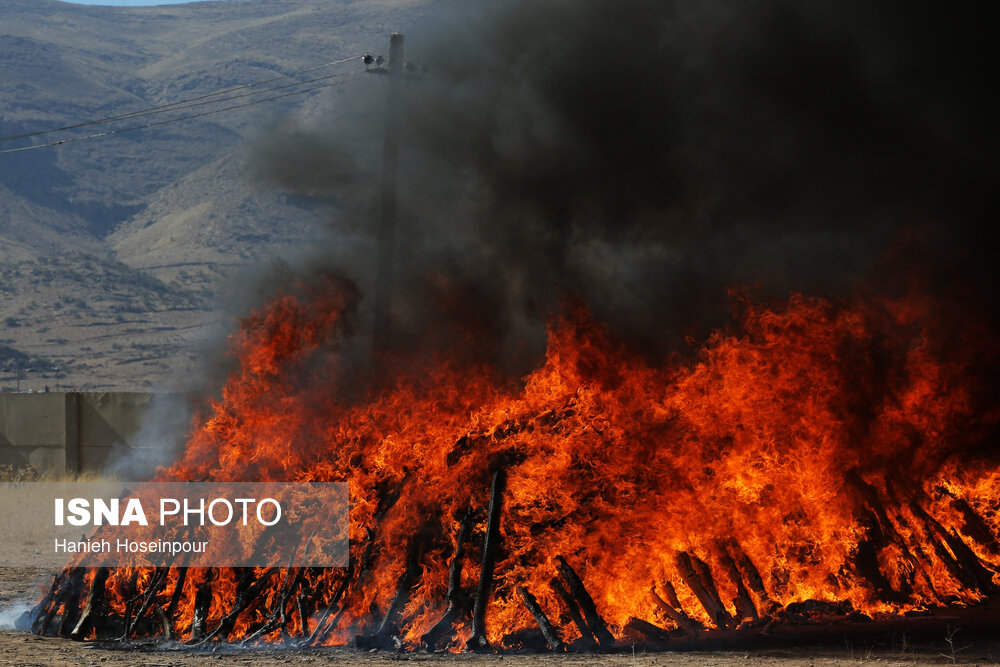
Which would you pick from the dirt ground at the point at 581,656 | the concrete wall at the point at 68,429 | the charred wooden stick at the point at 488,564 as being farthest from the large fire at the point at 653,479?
the concrete wall at the point at 68,429

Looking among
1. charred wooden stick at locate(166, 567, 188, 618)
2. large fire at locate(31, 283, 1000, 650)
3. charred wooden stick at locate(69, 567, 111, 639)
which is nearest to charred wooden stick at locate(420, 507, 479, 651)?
large fire at locate(31, 283, 1000, 650)

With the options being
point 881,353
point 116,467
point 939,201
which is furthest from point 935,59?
point 116,467

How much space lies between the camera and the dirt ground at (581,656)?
9875mm

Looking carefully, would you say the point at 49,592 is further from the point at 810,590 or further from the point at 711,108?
the point at 711,108

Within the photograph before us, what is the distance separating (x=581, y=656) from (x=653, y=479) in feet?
7.41

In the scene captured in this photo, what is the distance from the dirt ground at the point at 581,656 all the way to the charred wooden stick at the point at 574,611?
0.29 metres

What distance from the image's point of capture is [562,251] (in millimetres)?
15305

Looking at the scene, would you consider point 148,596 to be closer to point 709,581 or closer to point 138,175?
point 709,581

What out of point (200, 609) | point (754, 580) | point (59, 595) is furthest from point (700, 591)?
point (59, 595)

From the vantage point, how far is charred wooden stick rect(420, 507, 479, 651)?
35.5 feet

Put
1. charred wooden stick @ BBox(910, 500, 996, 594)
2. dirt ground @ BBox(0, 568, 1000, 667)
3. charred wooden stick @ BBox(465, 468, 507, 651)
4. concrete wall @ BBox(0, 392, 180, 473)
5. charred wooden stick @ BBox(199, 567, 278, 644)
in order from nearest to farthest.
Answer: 1. dirt ground @ BBox(0, 568, 1000, 667)
2. charred wooden stick @ BBox(465, 468, 507, 651)
3. charred wooden stick @ BBox(199, 567, 278, 644)
4. charred wooden stick @ BBox(910, 500, 996, 594)
5. concrete wall @ BBox(0, 392, 180, 473)

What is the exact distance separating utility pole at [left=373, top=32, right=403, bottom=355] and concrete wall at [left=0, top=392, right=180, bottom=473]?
9.80m

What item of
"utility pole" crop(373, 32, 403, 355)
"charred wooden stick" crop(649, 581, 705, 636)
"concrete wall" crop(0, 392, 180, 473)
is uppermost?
"utility pole" crop(373, 32, 403, 355)

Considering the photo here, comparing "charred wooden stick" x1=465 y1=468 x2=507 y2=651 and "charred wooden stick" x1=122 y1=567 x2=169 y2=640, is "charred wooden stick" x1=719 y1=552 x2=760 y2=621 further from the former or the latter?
"charred wooden stick" x1=122 y1=567 x2=169 y2=640
